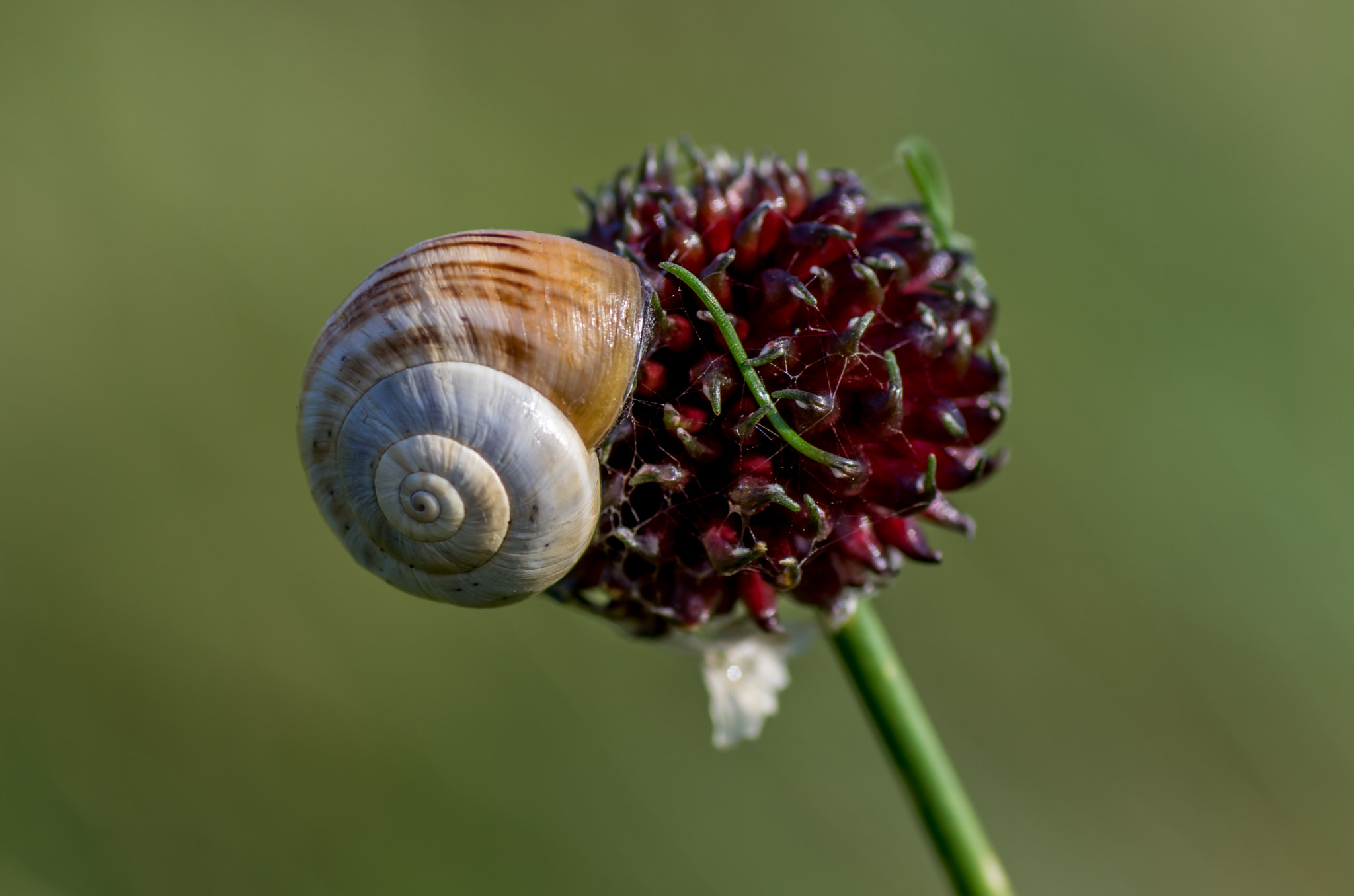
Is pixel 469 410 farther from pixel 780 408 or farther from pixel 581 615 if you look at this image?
pixel 581 615

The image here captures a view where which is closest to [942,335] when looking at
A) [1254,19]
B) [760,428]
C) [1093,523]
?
[760,428]

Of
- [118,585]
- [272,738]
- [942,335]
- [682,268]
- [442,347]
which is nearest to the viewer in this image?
[442,347]

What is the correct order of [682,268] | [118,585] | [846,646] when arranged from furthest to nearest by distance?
[118,585] → [846,646] → [682,268]

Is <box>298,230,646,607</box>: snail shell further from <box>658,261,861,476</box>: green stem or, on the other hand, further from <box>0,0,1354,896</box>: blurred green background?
<box>0,0,1354,896</box>: blurred green background

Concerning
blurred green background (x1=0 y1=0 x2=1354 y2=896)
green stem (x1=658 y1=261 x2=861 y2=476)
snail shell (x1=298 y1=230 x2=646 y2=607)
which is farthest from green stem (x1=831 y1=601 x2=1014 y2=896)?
blurred green background (x1=0 y1=0 x2=1354 y2=896)

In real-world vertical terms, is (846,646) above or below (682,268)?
below

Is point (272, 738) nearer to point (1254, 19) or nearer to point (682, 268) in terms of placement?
point (682, 268)

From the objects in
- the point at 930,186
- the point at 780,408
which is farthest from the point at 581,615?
the point at 780,408
